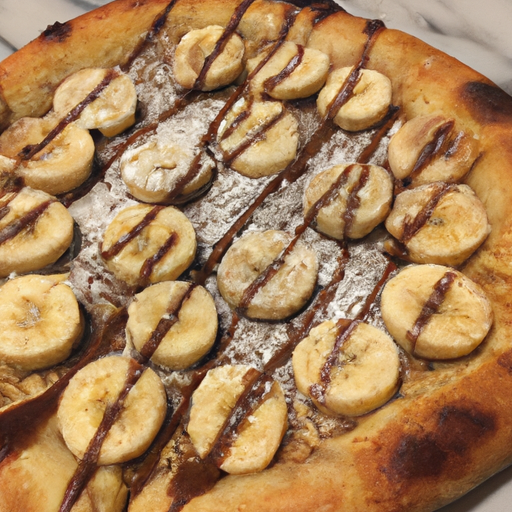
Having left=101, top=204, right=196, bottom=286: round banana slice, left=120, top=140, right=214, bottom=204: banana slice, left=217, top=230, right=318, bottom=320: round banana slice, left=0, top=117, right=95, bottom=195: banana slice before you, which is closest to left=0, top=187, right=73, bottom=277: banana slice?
left=0, top=117, right=95, bottom=195: banana slice

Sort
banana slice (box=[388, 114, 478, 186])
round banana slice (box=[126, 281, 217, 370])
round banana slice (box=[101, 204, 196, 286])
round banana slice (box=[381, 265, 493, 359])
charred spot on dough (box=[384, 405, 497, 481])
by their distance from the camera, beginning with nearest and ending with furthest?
charred spot on dough (box=[384, 405, 497, 481])
round banana slice (box=[381, 265, 493, 359])
round banana slice (box=[126, 281, 217, 370])
round banana slice (box=[101, 204, 196, 286])
banana slice (box=[388, 114, 478, 186])

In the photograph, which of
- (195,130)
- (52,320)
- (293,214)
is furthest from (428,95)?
(52,320)

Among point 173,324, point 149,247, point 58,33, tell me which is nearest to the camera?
point 173,324

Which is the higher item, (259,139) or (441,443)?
(259,139)

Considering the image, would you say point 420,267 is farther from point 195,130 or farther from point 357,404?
point 195,130

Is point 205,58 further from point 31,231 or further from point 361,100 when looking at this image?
point 31,231

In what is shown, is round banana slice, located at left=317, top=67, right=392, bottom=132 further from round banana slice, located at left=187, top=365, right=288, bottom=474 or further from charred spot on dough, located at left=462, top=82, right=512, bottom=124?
round banana slice, located at left=187, top=365, right=288, bottom=474

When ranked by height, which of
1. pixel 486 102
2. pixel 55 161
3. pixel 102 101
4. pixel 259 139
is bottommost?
pixel 55 161

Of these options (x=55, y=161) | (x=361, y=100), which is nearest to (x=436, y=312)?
(x=361, y=100)
